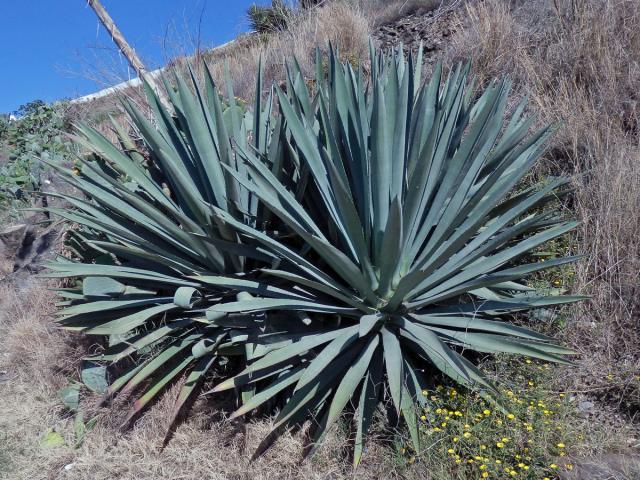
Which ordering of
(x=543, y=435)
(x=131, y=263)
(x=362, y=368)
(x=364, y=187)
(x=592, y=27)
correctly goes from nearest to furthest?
(x=543, y=435) < (x=362, y=368) < (x=364, y=187) < (x=131, y=263) < (x=592, y=27)

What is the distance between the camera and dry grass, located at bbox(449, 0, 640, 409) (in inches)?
128

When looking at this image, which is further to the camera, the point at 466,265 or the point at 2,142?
the point at 2,142

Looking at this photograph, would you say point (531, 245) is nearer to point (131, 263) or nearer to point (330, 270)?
point (330, 270)

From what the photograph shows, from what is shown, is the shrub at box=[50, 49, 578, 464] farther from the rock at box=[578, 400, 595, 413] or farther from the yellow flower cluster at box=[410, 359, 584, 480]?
the rock at box=[578, 400, 595, 413]

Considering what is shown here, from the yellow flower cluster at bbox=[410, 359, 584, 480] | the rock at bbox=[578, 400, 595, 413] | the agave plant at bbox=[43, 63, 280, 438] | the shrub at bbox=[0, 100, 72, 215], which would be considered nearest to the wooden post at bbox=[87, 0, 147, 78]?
the shrub at bbox=[0, 100, 72, 215]

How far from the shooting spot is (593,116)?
4.32m

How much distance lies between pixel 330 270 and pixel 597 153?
232 centimetres

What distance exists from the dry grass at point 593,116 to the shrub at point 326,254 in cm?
39

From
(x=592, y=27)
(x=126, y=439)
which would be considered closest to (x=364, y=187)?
(x=126, y=439)

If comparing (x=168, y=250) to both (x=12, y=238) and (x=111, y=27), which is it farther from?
(x=111, y=27)

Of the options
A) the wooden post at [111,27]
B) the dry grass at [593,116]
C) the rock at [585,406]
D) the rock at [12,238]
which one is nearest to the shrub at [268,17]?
the wooden post at [111,27]

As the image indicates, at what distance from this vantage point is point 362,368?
8.75ft

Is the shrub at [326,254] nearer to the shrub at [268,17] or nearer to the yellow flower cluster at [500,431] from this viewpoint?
the yellow flower cluster at [500,431]

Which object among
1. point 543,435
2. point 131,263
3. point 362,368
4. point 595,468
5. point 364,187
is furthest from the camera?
point 131,263
